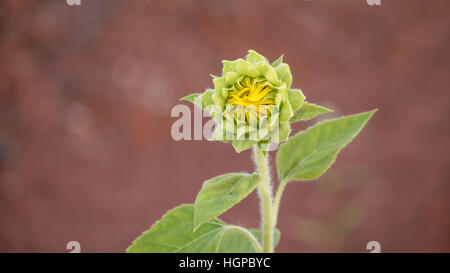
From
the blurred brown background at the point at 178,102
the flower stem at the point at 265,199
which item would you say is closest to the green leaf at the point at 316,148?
the flower stem at the point at 265,199

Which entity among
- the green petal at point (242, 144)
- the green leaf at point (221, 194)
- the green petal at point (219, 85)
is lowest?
the green leaf at point (221, 194)

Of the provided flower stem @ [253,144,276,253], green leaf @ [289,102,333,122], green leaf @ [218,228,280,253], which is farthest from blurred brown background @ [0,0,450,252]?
green leaf @ [289,102,333,122]

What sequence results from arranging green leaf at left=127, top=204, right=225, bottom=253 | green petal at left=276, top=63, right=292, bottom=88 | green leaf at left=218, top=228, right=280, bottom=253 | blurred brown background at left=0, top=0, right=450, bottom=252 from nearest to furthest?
green petal at left=276, top=63, right=292, bottom=88 < green leaf at left=127, top=204, right=225, bottom=253 < green leaf at left=218, top=228, right=280, bottom=253 < blurred brown background at left=0, top=0, right=450, bottom=252

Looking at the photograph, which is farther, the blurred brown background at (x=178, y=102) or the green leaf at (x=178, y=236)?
the blurred brown background at (x=178, y=102)

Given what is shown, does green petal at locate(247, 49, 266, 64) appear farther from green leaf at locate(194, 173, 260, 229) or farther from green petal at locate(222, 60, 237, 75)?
green leaf at locate(194, 173, 260, 229)

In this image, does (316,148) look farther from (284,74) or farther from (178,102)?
(178,102)

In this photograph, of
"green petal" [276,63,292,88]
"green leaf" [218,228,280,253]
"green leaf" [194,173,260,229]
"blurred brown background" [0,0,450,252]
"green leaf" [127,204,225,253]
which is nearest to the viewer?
"green leaf" [194,173,260,229]

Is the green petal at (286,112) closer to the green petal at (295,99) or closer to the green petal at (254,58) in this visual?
the green petal at (295,99)

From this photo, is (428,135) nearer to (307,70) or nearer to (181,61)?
(307,70)
